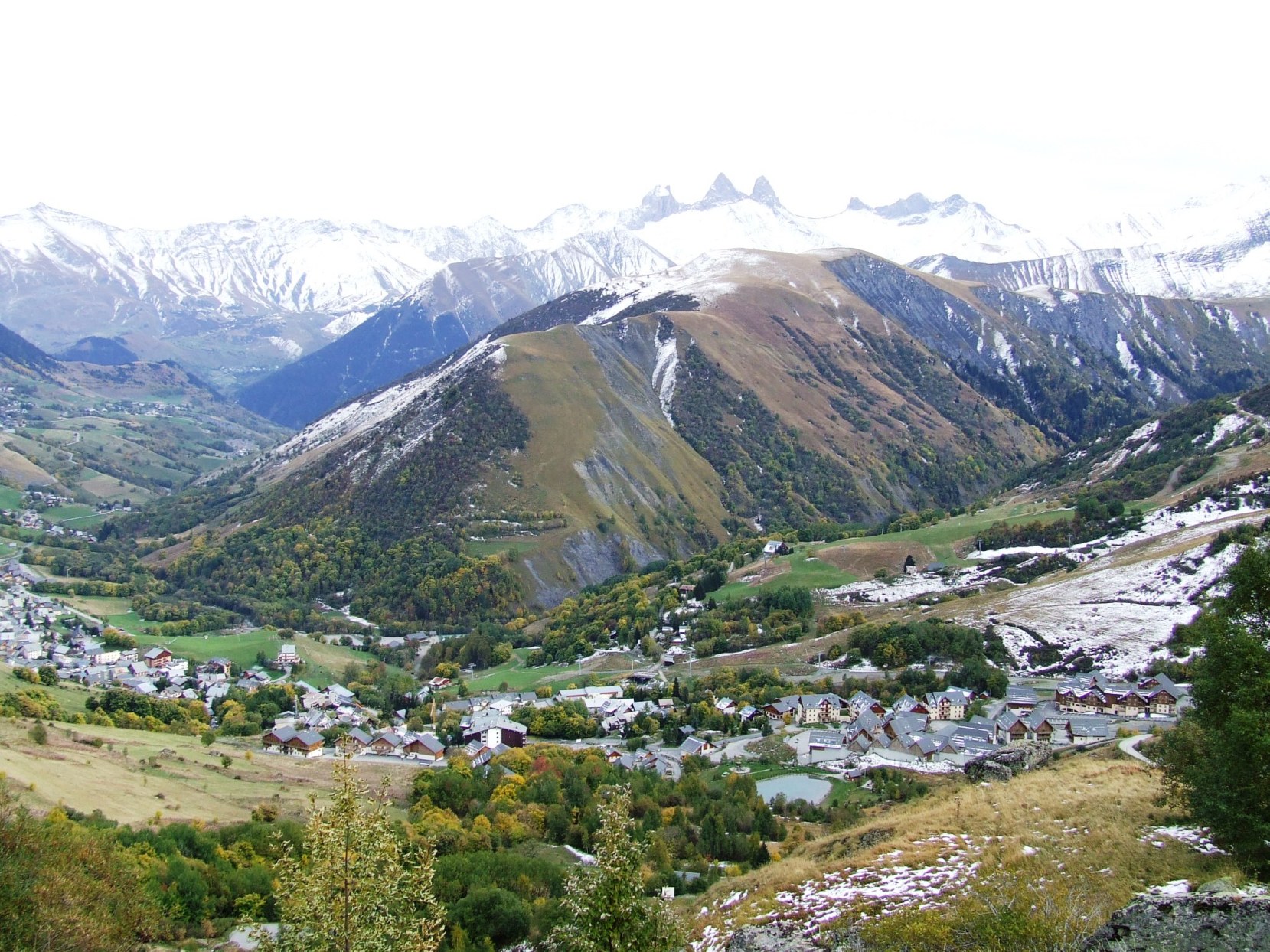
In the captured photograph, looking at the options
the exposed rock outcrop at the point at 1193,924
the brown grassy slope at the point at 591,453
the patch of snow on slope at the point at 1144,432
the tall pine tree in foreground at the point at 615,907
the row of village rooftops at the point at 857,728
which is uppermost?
the brown grassy slope at the point at 591,453

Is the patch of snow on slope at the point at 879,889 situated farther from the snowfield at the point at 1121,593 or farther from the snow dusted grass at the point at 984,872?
the snowfield at the point at 1121,593

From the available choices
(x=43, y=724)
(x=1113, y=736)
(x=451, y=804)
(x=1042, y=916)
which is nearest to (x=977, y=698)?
(x=1113, y=736)

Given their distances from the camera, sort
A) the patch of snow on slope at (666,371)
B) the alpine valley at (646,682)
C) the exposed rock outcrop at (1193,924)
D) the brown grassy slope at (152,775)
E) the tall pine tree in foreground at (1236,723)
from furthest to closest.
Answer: the patch of snow on slope at (666,371), the brown grassy slope at (152,775), the alpine valley at (646,682), the tall pine tree in foreground at (1236,723), the exposed rock outcrop at (1193,924)

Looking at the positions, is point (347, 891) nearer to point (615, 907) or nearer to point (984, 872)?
point (615, 907)

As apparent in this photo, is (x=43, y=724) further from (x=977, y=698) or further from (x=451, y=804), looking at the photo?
(x=977, y=698)

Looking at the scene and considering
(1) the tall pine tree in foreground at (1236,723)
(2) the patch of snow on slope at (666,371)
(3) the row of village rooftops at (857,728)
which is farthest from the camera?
(2) the patch of snow on slope at (666,371)

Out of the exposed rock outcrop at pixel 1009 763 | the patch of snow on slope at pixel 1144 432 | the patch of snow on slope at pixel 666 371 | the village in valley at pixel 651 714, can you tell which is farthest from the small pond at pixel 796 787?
the patch of snow on slope at pixel 666 371

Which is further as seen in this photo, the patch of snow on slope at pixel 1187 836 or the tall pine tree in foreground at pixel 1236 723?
the patch of snow on slope at pixel 1187 836
